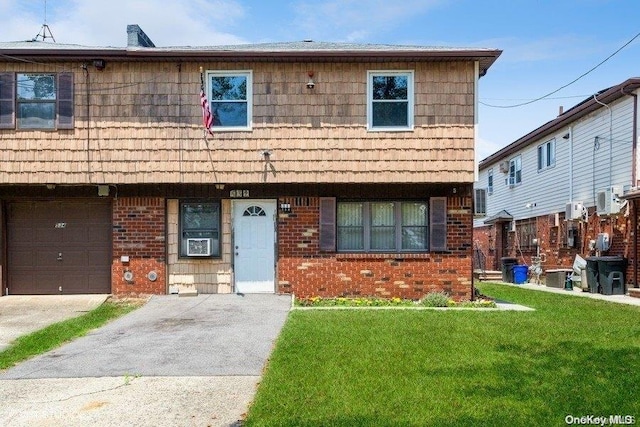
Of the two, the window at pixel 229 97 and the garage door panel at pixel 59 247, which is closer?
the window at pixel 229 97

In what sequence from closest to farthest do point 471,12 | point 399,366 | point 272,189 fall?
point 399,366 < point 272,189 < point 471,12

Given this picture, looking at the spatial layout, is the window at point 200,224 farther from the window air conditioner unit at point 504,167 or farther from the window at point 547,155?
the window air conditioner unit at point 504,167

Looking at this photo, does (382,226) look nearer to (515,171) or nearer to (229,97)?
(229,97)

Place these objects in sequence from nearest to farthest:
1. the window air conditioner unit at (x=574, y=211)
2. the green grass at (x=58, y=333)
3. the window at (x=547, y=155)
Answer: the green grass at (x=58, y=333), the window air conditioner unit at (x=574, y=211), the window at (x=547, y=155)

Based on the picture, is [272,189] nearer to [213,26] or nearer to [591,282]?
[213,26]

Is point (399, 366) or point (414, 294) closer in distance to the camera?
point (399, 366)

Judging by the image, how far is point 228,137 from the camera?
39.9ft

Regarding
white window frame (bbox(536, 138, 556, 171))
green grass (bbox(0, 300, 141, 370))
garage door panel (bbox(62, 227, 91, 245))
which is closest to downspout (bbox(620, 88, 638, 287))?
white window frame (bbox(536, 138, 556, 171))

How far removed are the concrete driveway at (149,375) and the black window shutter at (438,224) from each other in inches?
162

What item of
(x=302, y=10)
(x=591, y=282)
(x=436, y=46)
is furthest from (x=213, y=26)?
(x=591, y=282)

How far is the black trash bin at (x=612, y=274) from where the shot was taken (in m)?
15.6

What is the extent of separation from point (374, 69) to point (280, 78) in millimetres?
1908

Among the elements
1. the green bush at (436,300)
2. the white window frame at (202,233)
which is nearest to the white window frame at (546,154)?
the green bush at (436,300)

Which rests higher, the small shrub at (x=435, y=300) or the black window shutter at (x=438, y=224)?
the black window shutter at (x=438, y=224)
